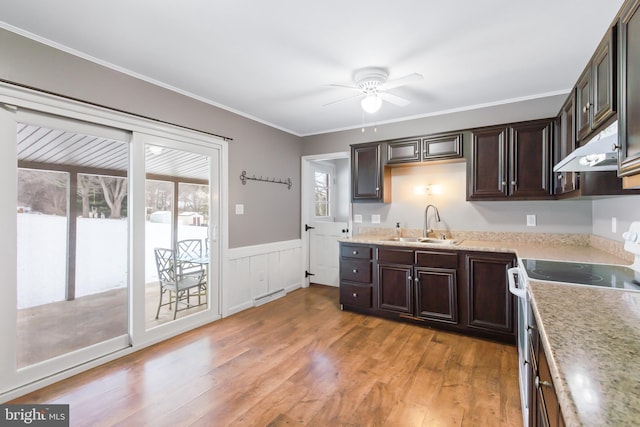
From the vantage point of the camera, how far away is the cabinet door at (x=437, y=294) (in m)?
3.10

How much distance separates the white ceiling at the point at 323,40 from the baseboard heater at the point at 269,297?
259 centimetres

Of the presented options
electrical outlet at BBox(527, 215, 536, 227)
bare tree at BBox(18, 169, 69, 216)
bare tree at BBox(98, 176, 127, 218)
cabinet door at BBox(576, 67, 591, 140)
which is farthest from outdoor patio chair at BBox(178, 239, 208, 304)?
electrical outlet at BBox(527, 215, 536, 227)

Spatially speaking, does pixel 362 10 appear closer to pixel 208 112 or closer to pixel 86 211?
pixel 208 112

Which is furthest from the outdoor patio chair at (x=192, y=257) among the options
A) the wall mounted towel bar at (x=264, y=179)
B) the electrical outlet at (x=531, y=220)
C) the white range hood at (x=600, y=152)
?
the electrical outlet at (x=531, y=220)

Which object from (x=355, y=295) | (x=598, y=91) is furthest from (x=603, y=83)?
(x=355, y=295)

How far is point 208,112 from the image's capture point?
3.38m

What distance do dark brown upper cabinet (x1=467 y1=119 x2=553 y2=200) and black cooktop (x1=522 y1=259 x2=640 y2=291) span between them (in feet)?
4.03

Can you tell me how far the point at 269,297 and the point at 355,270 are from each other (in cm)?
133

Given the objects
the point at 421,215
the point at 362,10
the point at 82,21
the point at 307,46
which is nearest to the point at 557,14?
the point at 362,10

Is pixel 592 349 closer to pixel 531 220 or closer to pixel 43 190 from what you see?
pixel 531 220

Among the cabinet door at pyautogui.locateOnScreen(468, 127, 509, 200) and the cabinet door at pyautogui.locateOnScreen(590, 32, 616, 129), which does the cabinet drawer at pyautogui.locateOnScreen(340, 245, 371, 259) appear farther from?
the cabinet door at pyautogui.locateOnScreen(590, 32, 616, 129)

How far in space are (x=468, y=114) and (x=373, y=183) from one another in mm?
1402

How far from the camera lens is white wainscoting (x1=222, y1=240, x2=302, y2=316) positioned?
3684mm

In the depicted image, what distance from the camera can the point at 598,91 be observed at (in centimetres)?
173
